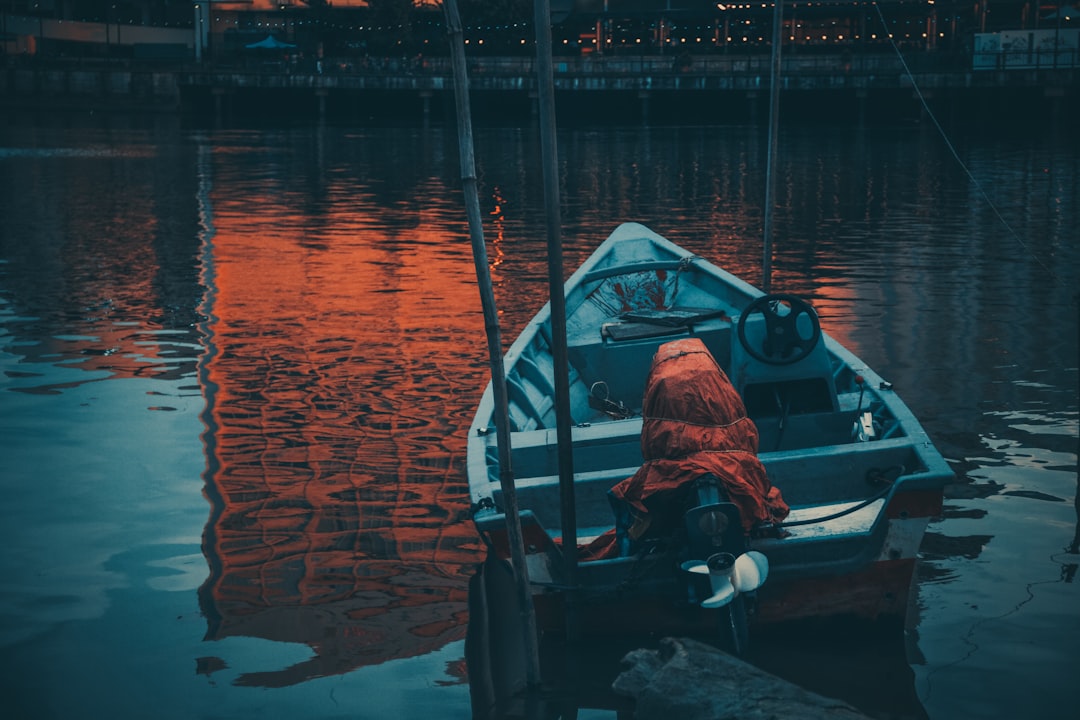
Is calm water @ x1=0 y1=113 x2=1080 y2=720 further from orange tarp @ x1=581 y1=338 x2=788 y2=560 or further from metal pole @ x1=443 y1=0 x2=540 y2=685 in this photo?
orange tarp @ x1=581 y1=338 x2=788 y2=560

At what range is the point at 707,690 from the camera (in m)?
5.82

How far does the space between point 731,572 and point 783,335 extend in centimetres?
241

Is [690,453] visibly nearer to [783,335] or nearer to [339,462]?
[783,335]

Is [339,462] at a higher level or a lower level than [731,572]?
lower

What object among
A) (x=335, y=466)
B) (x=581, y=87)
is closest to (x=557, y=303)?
(x=335, y=466)

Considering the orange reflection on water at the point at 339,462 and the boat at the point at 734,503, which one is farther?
→ the orange reflection on water at the point at 339,462

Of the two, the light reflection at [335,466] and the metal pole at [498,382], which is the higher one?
the metal pole at [498,382]

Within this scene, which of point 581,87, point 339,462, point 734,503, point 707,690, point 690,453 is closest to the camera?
point 707,690

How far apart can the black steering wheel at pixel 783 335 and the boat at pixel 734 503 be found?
0.04 feet

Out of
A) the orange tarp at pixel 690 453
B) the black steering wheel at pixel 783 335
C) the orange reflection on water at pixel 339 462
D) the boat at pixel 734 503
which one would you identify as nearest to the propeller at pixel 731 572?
the boat at pixel 734 503

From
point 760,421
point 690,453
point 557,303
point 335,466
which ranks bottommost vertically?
point 335,466

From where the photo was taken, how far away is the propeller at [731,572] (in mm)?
6125

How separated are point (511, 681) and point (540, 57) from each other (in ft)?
10.4

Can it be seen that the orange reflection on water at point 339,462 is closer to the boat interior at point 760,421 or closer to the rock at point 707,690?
the boat interior at point 760,421
